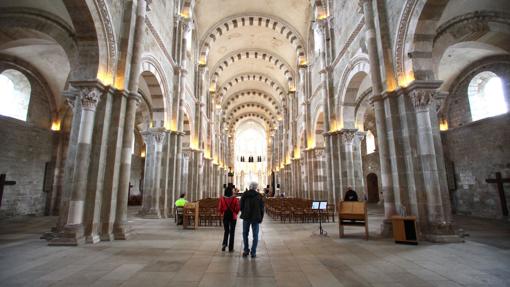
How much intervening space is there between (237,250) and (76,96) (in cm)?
655

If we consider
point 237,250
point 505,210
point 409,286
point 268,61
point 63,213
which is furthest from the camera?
point 268,61

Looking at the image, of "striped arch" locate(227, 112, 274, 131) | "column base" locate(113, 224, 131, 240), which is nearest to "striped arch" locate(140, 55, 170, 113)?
"column base" locate(113, 224, 131, 240)

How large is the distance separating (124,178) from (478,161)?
17630 millimetres

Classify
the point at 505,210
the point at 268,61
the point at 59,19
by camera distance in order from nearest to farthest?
1. the point at 59,19
2. the point at 505,210
3. the point at 268,61

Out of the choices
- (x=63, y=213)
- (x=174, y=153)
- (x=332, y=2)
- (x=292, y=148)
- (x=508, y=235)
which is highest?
(x=332, y=2)

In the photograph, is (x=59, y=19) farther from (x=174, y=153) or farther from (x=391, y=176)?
(x=391, y=176)

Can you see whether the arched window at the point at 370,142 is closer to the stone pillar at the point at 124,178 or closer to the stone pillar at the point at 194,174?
the stone pillar at the point at 194,174

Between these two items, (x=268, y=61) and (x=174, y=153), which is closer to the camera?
(x=174, y=153)

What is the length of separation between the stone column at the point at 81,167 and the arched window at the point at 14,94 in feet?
35.3

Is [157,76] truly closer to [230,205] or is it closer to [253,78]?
[230,205]

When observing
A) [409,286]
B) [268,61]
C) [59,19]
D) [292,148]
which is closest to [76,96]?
[59,19]

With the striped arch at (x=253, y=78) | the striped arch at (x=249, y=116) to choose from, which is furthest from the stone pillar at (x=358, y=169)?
the striped arch at (x=249, y=116)

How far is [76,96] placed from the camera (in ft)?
24.8

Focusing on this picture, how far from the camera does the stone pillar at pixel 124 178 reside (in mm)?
7582
